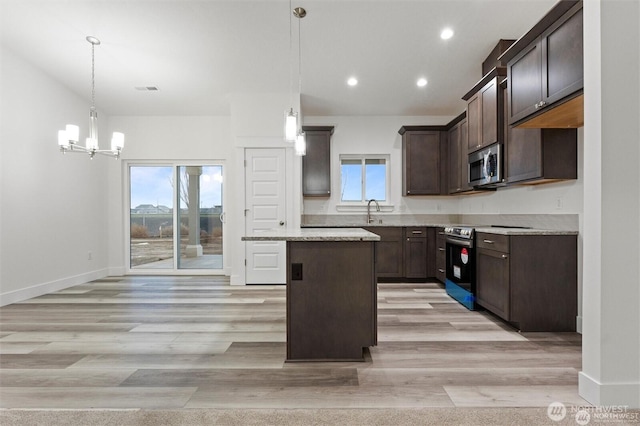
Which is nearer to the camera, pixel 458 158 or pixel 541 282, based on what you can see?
pixel 541 282

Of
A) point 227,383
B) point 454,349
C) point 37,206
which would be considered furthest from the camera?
point 37,206

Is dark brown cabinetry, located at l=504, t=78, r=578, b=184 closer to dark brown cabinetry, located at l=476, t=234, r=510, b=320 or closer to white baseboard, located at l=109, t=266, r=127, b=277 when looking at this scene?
dark brown cabinetry, located at l=476, t=234, r=510, b=320

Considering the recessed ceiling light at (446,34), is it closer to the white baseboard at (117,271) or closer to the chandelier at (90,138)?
the chandelier at (90,138)

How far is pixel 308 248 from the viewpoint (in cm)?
237

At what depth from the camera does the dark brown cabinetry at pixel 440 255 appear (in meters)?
4.58

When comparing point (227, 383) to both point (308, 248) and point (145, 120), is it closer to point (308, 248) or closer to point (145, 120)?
point (308, 248)

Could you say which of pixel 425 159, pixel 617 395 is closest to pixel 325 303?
pixel 617 395

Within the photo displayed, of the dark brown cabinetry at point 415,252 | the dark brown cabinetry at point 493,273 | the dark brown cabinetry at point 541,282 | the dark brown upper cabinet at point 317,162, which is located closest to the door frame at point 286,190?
the dark brown upper cabinet at point 317,162

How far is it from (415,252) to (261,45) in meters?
3.60

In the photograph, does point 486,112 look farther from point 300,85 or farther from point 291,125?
point 300,85

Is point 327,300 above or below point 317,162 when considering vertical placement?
below

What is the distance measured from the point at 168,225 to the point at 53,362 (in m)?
3.77

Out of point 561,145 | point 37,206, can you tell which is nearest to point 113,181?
point 37,206

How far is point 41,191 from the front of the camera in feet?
14.3
